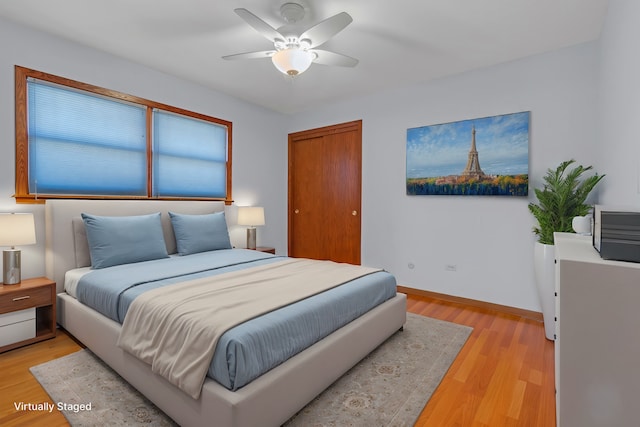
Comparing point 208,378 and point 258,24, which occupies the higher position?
point 258,24

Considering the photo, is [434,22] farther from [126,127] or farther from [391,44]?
[126,127]

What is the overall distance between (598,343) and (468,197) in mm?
2594

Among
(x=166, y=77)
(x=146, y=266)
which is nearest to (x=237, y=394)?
(x=146, y=266)

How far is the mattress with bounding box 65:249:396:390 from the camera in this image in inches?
53.8

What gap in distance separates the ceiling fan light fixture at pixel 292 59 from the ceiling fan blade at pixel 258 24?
0.37 feet

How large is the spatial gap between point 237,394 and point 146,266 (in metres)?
1.74

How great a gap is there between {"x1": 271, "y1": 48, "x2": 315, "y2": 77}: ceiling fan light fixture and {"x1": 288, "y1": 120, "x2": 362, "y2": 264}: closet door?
206 cm

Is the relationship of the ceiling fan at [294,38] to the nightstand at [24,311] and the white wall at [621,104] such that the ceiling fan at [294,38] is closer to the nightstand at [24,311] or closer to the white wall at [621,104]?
the white wall at [621,104]

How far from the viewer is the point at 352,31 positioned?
2.58 m

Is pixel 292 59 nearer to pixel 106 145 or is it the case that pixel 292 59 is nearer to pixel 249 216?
pixel 106 145

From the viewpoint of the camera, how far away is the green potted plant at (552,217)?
8.05 ft

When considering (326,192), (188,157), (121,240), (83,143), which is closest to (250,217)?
(188,157)

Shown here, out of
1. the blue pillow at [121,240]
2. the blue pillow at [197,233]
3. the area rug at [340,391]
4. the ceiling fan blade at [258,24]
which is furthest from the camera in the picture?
the blue pillow at [197,233]

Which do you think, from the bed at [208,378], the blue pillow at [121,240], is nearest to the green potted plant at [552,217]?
the bed at [208,378]
